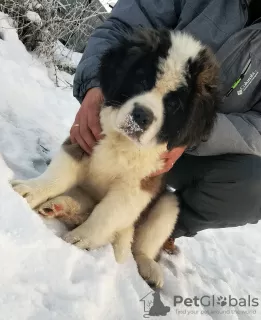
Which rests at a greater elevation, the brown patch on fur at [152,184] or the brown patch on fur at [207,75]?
the brown patch on fur at [207,75]

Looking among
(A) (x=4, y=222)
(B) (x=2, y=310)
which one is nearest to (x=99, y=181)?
(A) (x=4, y=222)

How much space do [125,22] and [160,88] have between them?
2.96ft

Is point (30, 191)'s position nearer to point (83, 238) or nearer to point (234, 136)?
point (83, 238)

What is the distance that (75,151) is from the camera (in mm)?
2334

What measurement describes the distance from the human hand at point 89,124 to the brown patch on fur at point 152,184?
33 cm

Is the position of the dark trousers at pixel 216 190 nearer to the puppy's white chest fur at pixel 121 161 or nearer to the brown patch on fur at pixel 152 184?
the brown patch on fur at pixel 152 184

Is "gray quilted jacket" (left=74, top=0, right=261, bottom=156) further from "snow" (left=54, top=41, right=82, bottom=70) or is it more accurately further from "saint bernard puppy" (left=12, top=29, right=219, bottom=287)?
"snow" (left=54, top=41, right=82, bottom=70)

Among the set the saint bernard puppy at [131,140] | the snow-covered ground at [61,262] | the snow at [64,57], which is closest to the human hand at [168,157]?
the saint bernard puppy at [131,140]

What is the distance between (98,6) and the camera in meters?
6.53

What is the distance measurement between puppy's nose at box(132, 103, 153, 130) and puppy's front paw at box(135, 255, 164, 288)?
82 cm

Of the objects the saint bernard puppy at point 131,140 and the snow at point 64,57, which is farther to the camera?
the snow at point 64,57

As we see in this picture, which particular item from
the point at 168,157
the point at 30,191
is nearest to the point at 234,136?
the point at 168,157

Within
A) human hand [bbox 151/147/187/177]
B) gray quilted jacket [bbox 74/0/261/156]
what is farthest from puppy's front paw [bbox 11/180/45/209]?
gray quilted jacket [bbox 74/0/261/156]

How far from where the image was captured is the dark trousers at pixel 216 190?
104 inches
